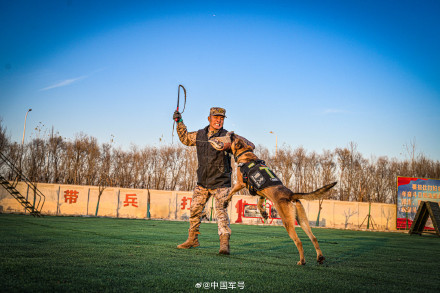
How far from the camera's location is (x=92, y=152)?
41.8 m

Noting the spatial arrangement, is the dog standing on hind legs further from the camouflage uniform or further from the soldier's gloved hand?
the soldier's gloved hand

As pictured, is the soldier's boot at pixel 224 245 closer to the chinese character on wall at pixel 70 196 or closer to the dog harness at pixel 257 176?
the dog harness at pixel 257 176

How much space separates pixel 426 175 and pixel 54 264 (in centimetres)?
4796

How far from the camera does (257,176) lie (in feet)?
15.8

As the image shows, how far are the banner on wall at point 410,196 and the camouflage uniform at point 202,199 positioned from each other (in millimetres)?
21281

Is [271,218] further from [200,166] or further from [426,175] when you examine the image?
[426,175]

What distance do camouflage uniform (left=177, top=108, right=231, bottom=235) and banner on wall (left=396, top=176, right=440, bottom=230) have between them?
2128 centimetres

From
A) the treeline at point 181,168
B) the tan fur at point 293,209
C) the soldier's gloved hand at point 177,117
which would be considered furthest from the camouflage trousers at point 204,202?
the treeline at point 181,168

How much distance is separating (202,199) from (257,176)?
1.55 metres

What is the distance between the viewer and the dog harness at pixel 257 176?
185 inches

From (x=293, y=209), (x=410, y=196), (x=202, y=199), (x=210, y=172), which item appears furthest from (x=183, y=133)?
(x=410, y=196)

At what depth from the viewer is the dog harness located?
4.70 meters

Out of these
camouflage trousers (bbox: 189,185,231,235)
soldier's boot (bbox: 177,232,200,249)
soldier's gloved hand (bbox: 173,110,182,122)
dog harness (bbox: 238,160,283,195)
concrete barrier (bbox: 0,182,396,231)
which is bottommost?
concrete barrier (bbox: 0,182,396,231)

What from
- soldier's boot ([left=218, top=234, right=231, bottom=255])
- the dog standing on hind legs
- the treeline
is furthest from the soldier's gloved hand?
the treeline
